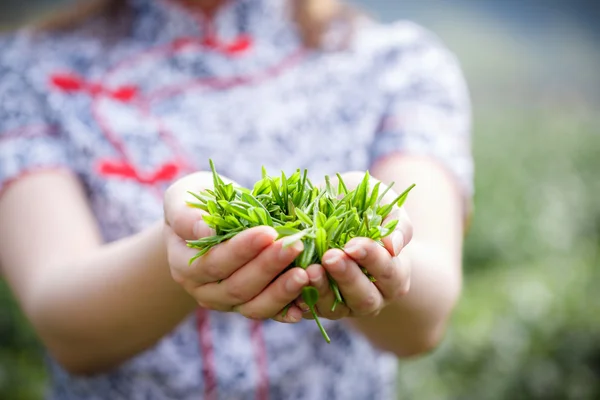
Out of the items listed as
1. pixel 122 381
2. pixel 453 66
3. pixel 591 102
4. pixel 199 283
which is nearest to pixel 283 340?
pixel 122 381

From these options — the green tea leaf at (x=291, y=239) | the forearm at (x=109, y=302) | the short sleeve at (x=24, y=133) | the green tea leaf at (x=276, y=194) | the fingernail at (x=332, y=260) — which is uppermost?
the short sleeve at (x=24, y=133)

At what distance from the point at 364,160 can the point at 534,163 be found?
3733mm

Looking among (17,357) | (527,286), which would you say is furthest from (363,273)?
(17,357)

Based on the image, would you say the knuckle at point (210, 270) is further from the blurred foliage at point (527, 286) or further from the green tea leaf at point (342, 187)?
the blurred foliage at point (527, 286)

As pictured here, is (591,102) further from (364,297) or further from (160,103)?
(364,297)

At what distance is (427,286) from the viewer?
1050mm

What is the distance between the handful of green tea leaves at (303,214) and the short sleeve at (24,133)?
56 cm

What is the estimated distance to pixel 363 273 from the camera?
788mm

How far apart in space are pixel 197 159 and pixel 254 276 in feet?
1.96

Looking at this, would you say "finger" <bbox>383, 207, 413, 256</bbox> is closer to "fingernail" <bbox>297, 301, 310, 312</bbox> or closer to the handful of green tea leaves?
the handful of green tea leaves

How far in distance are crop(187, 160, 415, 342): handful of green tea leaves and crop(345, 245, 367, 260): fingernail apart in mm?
32

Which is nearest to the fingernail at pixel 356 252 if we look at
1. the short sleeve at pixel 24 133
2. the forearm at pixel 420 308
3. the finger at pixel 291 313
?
the finger at pixel 291 313

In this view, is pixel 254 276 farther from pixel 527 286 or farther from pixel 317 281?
pixel 527 286

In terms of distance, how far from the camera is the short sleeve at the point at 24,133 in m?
1.27
